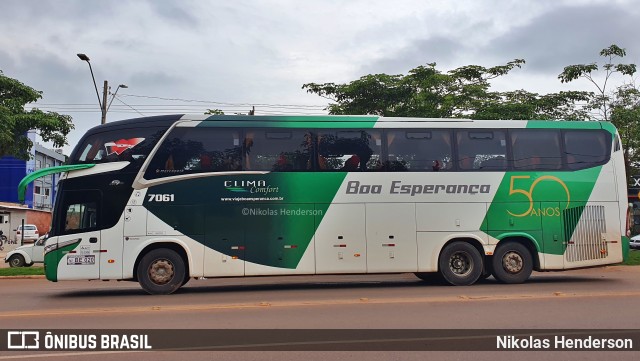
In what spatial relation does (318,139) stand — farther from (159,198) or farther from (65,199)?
(65,199)

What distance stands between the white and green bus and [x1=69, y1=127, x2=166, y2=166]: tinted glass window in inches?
1.2

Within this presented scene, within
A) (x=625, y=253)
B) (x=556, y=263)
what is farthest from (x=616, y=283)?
(x=556, y=263)

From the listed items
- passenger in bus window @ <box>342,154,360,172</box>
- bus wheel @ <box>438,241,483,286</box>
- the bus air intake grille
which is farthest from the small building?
the bus air intake grille

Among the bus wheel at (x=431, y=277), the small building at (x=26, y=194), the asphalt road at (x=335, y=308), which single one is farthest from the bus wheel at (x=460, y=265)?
the small building at (x=26, y=194)

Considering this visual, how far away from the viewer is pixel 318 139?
40.0 ft

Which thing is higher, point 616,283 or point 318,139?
point 318,139

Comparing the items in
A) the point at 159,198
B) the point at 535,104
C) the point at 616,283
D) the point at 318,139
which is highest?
the point at 535,104

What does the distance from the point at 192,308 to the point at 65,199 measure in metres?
4.26

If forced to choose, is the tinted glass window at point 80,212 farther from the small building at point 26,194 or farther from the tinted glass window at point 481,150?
the small building at point 26,194

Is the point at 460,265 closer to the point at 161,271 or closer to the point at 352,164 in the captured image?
the point at 352,164

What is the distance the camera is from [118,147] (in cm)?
1163

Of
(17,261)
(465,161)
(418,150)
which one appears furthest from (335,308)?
(17,261)

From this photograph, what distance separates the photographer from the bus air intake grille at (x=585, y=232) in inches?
508

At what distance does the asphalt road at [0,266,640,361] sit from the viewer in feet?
24.4
